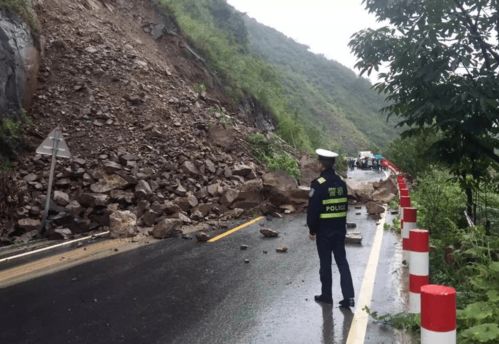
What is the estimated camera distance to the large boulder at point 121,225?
991cm

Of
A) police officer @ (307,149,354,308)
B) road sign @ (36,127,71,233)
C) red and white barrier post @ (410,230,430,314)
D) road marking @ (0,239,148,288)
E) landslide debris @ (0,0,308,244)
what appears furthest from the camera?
landslide debris @ (0,0,308,244)

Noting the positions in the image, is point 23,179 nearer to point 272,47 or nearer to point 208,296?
point 208,296

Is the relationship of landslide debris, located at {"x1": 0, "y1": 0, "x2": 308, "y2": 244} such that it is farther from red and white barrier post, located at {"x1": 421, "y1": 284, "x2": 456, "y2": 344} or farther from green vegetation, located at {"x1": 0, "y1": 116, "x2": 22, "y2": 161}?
red and white barrier post, located at {"x1": 421, "y1": 284, "x2": 456, "y2": 344}

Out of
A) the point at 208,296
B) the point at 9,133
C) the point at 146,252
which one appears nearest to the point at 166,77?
the point at 9,133

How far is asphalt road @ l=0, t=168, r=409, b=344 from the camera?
4.70 m

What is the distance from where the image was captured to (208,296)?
594 cm

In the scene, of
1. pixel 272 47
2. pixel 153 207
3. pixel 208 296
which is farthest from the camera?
pixel 272 47

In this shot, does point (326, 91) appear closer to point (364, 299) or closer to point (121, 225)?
point (121, 225)

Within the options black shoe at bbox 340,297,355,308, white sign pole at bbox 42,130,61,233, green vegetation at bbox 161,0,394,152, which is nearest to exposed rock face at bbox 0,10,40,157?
white sign pole at bbox 42,130,61,233

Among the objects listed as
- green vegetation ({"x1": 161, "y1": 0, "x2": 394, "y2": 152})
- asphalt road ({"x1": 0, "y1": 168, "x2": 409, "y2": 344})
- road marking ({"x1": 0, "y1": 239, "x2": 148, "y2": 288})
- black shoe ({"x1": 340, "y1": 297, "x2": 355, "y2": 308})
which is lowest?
road marking ({"x1": 0, "y1": 239, "x2": 148, "y2": 288})

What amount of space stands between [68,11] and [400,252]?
53.4 feet

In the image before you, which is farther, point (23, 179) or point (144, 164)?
point (144, 164)

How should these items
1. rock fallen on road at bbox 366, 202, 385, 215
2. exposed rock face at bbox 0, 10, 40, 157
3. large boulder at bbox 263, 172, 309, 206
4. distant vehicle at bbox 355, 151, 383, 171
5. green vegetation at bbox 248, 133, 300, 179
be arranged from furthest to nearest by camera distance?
distant vehicle at bbox 355, 151, 383, 171
green vegetation at bbox 248, 133, 300, 179
large boulder at bbox 263, 172, 309, 206
rock fallen on road at bbox 366, 202, 385, 215
exposed rock face at bbox 0, 10, 40, 157

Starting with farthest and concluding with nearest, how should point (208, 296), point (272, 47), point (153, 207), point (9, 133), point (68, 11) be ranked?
point (272, 47) → point (68, 11) → point (9, 133) → point (153, 207) → point (208, 296)
